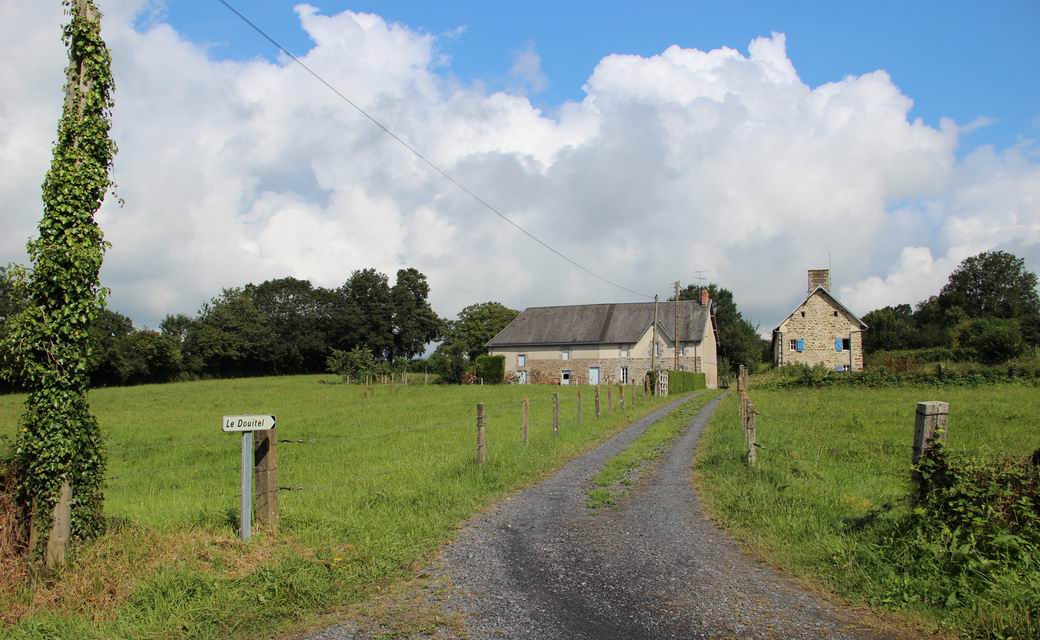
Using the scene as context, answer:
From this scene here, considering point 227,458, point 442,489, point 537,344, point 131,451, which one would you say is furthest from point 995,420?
point 537,344

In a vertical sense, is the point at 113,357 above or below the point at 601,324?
below

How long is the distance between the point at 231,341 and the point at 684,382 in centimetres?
5664

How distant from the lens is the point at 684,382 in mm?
51531

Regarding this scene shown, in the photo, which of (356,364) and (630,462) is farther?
(356,364)

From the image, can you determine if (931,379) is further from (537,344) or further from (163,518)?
(163,518)

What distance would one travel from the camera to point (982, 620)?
4.88 meters

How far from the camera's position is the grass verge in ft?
32.5

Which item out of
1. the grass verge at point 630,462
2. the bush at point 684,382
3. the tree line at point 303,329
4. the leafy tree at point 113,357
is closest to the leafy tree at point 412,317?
the tree line at point 303,329

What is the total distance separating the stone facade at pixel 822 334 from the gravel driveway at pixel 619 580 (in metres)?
55.9

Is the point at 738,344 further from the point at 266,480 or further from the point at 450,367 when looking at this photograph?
the point at 266,480

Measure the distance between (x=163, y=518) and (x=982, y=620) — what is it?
8160 mm

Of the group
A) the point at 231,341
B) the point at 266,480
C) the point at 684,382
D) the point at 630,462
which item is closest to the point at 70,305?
the point at 266,480

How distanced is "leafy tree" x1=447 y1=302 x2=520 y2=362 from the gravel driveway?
280 ft

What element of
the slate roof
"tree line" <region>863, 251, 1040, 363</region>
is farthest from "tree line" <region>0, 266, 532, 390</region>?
"tree line" <region>863, 251, 1040, 363</region>
